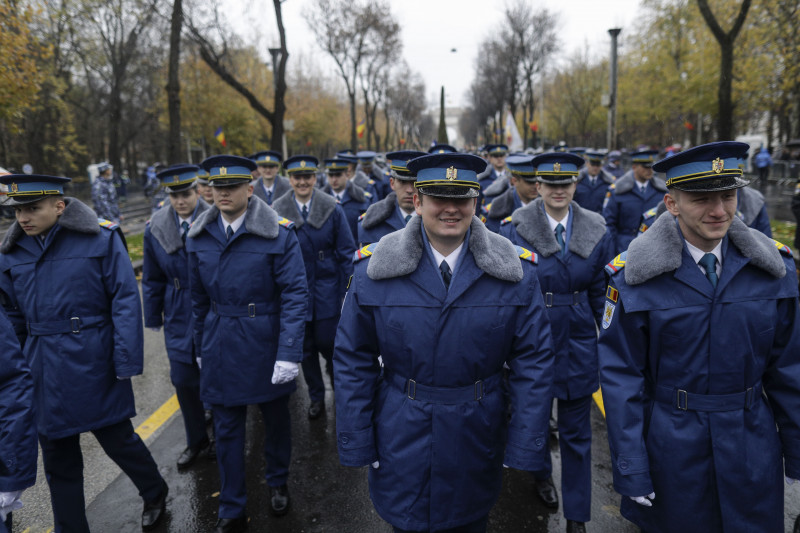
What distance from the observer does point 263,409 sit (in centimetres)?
397

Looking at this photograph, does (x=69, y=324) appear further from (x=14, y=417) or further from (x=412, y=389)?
(x=412, y=389)

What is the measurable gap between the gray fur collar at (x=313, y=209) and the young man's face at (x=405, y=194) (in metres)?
0.69

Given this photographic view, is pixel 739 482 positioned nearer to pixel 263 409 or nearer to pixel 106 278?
pixel 263 409

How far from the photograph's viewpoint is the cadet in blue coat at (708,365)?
2.35 m

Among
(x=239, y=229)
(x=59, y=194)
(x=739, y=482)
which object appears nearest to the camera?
(x=739, y=482)

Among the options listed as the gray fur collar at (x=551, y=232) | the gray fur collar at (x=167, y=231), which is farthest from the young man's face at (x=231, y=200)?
the gray fur collar at (x=551, y=232)

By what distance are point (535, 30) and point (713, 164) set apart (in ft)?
130

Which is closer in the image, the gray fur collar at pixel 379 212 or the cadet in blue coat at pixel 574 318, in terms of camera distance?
the cadet in blue coat at pixel 574 318

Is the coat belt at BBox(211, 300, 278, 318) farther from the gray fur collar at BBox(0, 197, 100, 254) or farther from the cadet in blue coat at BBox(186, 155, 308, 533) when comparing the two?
the gray fur collar at BBox(0, 197, 100, 254)

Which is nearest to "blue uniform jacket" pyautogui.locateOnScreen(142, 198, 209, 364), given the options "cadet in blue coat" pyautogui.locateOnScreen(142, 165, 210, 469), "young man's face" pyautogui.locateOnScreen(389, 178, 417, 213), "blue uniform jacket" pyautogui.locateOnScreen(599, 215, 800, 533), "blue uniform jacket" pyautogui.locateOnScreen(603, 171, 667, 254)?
"cadet in blue coat" pyautogui.locateOnScreen(142, 165, 210, 469)

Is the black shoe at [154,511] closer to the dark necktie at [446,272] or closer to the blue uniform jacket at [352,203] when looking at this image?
the dark necktie at [446,272]

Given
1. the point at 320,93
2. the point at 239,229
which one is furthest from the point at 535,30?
the point at 239,229

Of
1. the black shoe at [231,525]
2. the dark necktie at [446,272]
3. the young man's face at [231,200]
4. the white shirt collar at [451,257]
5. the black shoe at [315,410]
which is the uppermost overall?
the young man's face at [231,200]

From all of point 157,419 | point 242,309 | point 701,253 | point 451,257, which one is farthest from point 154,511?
point 701,253
